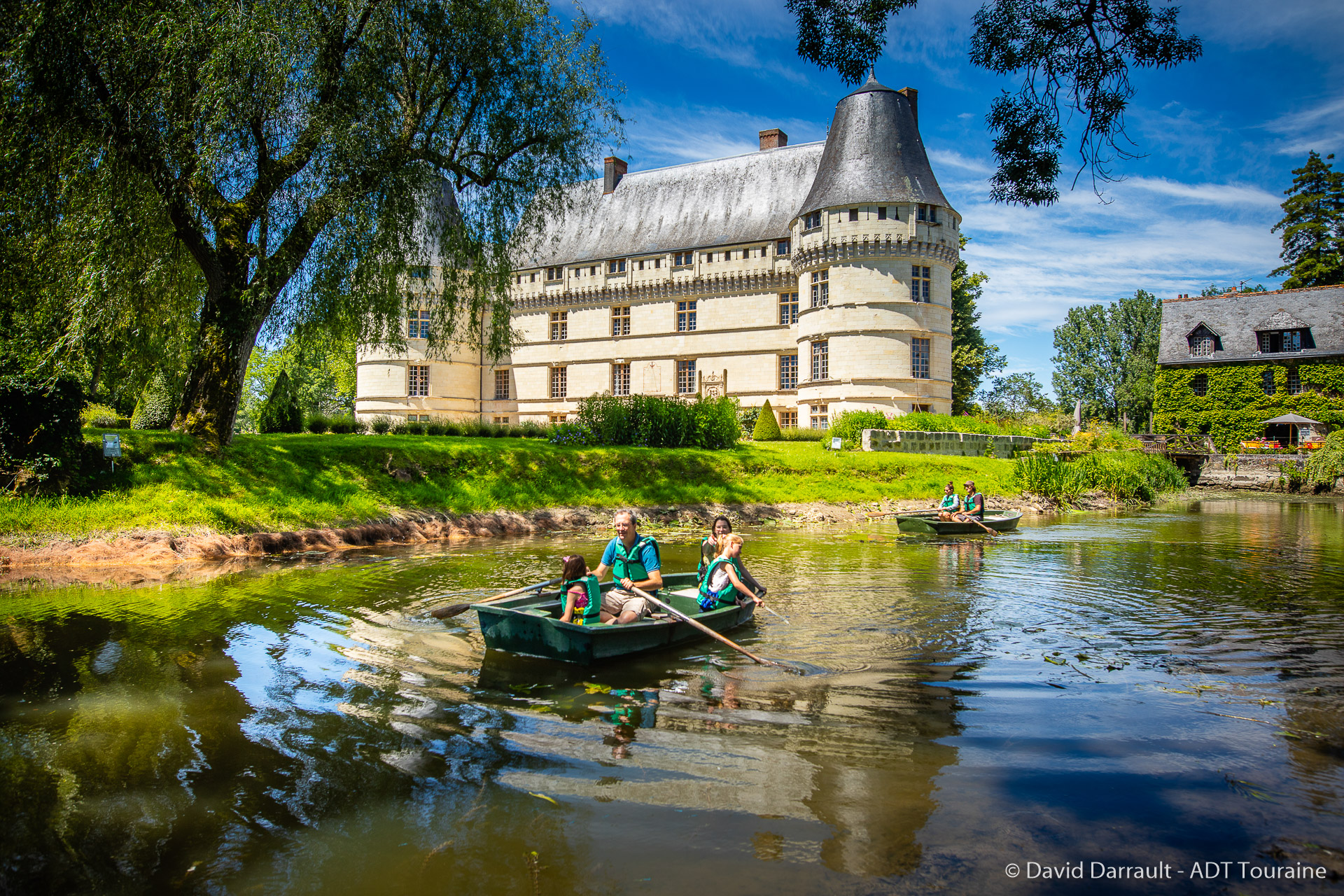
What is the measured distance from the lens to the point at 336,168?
13945 mm

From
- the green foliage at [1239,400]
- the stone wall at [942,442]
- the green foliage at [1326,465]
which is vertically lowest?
the green foliage at [1326,465]

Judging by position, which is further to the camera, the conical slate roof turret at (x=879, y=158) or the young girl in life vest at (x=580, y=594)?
the conical slate roof turret at (x=879, y=158)

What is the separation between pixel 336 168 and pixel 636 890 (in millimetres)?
13864

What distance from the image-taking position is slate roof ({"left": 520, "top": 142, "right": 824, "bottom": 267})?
40281 millimetres

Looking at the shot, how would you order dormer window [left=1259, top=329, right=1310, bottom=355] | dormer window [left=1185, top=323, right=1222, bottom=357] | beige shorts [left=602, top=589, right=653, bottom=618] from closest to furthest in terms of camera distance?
beige shorts [left=602, top=589, right=653, bottom=618] → dormer window [left=1259, top=329, right=1310, bottom=355] → dormer window [left=1185, top=323, right=1222, bottom=357]

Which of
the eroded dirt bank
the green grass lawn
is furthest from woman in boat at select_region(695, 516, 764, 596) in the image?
the green grass lawn

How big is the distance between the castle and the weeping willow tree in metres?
12.2

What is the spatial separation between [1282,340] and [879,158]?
2608cm

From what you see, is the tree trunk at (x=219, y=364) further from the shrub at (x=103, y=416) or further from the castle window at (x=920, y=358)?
the castle window at (x=920, y=358)

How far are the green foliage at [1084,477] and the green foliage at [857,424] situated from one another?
494 cm

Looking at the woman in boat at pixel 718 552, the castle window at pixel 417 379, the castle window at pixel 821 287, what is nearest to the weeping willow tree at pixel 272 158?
the woman in boat at pixel 718 552

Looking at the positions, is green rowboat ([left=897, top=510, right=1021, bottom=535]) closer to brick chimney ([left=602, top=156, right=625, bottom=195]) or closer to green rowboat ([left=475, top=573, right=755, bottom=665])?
green rowboat ([left=475, top=573, right=755, bottom=665])

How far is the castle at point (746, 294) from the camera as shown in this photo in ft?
112

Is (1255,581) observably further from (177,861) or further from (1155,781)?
(177,861)
